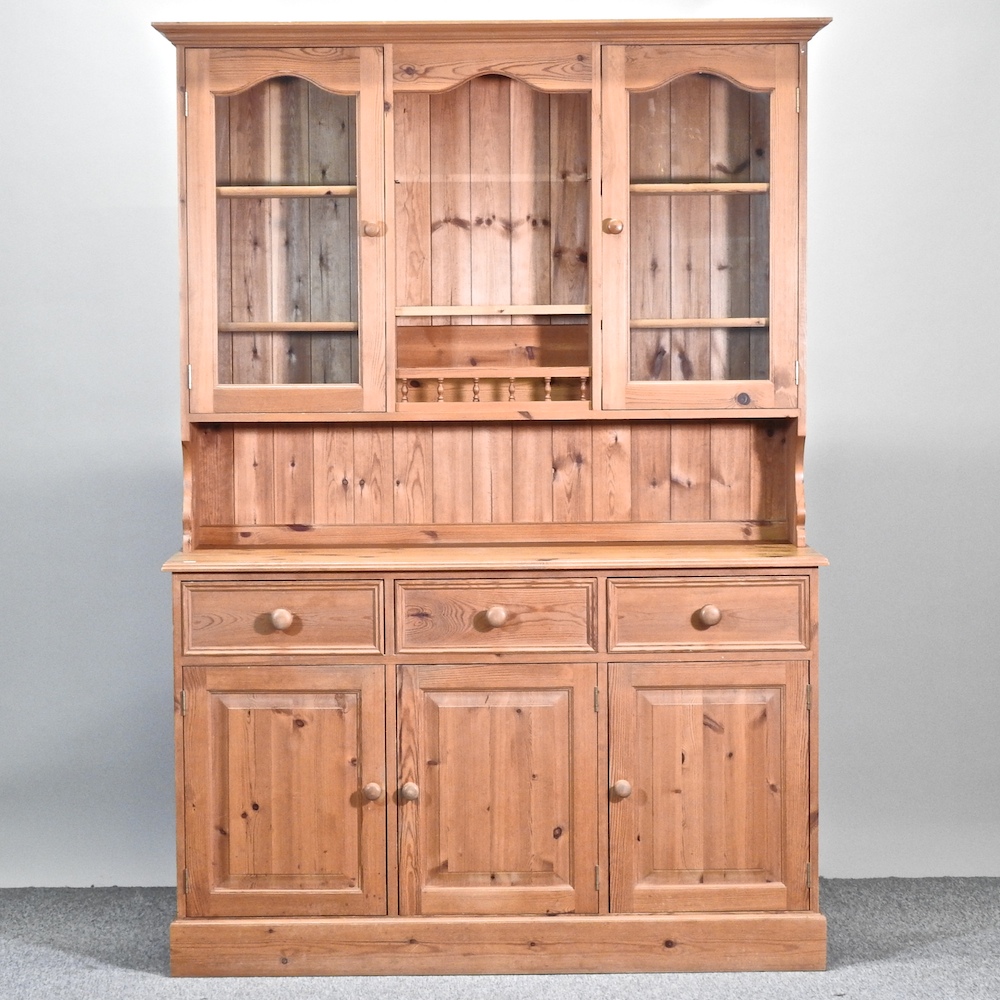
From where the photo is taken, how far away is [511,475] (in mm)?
2635

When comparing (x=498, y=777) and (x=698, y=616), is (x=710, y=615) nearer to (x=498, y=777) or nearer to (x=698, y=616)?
(x=698, y=616)

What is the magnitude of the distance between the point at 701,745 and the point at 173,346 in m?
1.70

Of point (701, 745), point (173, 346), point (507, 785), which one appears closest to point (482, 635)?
point (507, 785)

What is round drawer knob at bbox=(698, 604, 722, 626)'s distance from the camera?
2.25 metres

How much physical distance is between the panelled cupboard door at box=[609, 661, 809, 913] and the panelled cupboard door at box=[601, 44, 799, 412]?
2.08 ft

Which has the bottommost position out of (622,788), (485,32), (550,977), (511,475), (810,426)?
(550,977)

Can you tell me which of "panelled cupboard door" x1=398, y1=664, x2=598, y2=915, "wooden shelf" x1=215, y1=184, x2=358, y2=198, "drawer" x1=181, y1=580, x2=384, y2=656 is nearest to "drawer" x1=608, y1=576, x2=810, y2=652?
"panelled cupboard door" x1=398, y1=664, x2=598, y2=915

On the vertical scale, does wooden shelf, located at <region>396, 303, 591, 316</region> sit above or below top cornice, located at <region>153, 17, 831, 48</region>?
A: below

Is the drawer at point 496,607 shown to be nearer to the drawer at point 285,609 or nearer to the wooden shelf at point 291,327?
the drawer at point 285,609

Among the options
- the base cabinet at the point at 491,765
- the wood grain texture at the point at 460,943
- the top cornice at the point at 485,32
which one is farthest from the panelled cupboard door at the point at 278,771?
the top cornice at the point at 485,32

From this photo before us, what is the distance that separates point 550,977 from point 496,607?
82 cm

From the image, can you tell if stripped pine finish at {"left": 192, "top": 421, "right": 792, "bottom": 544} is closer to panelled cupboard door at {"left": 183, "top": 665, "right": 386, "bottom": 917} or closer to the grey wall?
the grey wall

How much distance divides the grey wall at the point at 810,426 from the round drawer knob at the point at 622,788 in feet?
2.89

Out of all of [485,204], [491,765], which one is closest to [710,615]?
[491,765]
